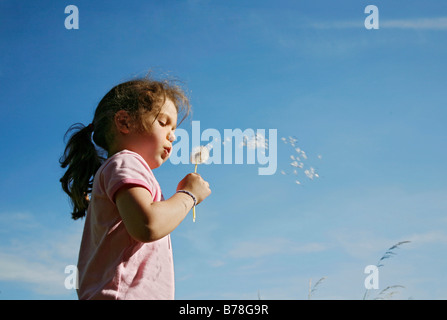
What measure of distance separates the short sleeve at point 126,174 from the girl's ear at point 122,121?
0.93 ft

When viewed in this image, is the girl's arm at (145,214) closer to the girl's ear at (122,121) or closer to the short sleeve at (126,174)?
the short sleeve at (126,174)

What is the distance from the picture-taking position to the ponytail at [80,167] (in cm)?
325

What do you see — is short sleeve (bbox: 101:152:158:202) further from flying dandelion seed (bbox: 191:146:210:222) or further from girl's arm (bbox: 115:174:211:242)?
flying dandelion seed (bbox: 191:146:210:222)

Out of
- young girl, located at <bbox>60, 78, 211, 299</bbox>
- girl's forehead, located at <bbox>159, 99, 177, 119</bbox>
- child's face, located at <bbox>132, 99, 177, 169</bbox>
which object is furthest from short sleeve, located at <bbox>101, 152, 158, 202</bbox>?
girl's forehead, located at <bbox>159, 99, 177, 119</bbox>

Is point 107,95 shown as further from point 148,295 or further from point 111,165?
point 148,295

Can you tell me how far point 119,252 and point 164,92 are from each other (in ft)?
3.68

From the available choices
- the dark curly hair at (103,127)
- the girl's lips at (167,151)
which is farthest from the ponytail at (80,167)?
the girl's lips at (167,151)

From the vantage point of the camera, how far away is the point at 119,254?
243cm

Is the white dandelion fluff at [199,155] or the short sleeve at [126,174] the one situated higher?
the white dandelion fluff at [199,155]

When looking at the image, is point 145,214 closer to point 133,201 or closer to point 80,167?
point 133,201

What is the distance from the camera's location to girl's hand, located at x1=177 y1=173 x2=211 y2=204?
9.06 feet

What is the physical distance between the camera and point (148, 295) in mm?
2416

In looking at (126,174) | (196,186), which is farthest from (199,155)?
(126,174)
